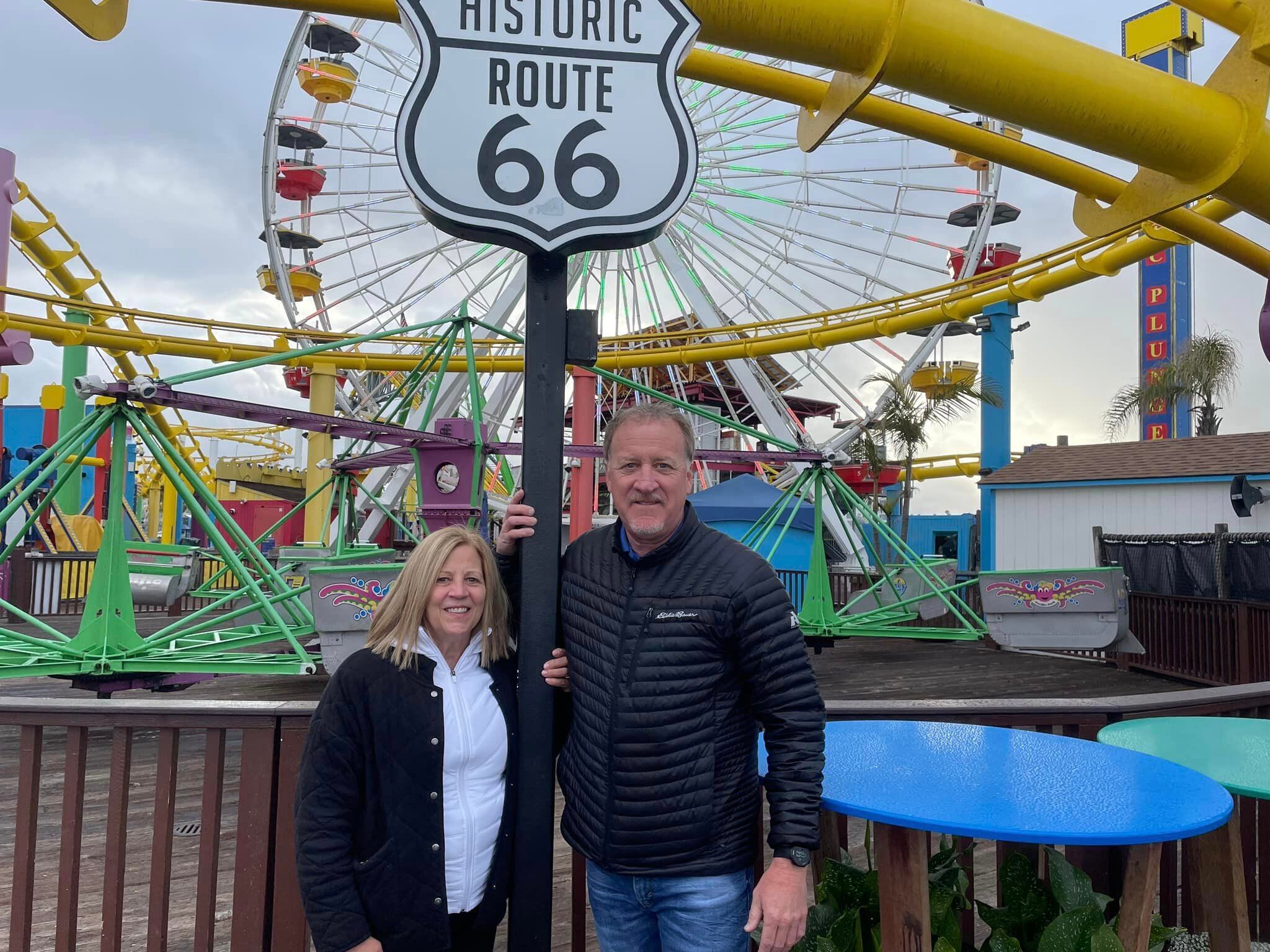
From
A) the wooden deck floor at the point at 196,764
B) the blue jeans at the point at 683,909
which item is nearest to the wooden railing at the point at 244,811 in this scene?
the blue jeans at the point at 683,909

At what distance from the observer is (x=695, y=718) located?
1.68 m

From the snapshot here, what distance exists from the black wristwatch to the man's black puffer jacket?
1 centimetres

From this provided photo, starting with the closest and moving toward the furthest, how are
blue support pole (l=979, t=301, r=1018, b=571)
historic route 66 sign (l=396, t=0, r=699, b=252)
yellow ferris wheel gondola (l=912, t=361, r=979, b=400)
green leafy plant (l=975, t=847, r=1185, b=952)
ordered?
historic route 66 sign (l=396, t=0, r=699, b=252), green leafy plant (l=975, t=847, r=1185, b=952), blue support pole (l=979, t=301, r=1018, b=571), yellow ferris wheel gondola (l=912, t=361, r=979, b=400)

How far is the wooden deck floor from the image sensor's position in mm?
3357

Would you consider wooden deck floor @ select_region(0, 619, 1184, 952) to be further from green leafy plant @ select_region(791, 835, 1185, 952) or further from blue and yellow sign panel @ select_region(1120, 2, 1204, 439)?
blue and yellow sign panel @ select_region(1120, 2, 1204, 439)

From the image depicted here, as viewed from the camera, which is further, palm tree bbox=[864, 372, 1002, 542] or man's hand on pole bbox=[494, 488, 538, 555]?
palm tree bbox=[864, 372, 1002, 542]

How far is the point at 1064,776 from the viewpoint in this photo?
6.41 ft

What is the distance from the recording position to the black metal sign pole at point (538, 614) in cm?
175

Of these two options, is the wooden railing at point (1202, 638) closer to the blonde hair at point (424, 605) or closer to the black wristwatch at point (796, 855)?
the black wristwatch at point (796, 855)

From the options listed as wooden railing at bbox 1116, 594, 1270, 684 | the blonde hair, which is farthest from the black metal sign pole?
wooden railing at bbox 1116, 594, 1270, 684

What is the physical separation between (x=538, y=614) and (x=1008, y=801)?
0.99 metres

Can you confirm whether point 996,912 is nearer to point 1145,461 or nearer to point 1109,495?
point 1109,495

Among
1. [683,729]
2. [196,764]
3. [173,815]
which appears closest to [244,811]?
[173,815]

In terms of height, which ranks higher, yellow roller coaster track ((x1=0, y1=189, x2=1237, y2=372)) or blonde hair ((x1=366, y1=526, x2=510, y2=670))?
yellow roller coaster track ((x1=0, y1=189, x2=1237, y2=372))
